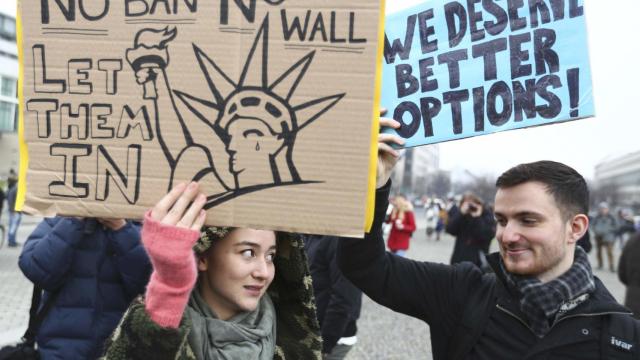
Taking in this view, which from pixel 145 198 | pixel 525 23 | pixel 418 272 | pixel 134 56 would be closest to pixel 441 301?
pixel 418 272

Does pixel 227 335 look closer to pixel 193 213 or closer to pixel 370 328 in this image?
pixel 193 213

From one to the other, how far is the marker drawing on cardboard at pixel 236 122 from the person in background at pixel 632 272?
378 cm

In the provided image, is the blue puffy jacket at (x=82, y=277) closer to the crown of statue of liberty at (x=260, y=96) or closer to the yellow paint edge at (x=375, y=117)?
the crown of statue of liberty at (x=260, y=96)

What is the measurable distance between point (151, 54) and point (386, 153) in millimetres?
800

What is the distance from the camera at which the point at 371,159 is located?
5.33 feet

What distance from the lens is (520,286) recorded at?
2123mm

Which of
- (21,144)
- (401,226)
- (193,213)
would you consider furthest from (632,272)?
(401,226)

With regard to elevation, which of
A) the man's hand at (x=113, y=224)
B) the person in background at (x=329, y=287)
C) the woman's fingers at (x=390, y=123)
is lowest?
the person in background at (x=329, y=287)

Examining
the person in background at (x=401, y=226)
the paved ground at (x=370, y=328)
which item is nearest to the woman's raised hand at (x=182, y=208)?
the paved ground at (x=370, y=328)

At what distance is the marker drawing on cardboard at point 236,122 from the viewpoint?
1.62 meters

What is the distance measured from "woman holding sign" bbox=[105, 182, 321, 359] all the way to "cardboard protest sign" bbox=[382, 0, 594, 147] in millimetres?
640

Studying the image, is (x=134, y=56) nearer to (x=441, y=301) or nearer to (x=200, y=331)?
(x=200, y=331)

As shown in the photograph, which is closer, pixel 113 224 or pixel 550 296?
pixel 550 296

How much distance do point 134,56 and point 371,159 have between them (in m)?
0.70
